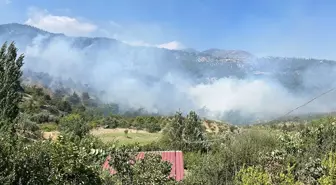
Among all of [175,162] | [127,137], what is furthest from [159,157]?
[127,137]

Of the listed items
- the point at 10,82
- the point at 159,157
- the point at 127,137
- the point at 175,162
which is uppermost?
the point at 10,82

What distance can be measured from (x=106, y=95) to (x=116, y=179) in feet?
570

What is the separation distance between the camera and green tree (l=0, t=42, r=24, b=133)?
30391mm

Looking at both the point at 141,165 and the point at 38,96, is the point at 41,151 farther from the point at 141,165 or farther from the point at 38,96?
the point at 38,96

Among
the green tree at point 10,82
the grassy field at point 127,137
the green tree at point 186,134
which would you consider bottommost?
the grassy field at point 127,137

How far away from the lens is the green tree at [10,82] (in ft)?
99.7

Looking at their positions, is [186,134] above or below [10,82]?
below

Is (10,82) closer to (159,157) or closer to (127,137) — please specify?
(159,157)

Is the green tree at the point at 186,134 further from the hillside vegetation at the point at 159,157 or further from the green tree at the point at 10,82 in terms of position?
the green tree at the point at 10,82

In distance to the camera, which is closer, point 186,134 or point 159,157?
point 159,157

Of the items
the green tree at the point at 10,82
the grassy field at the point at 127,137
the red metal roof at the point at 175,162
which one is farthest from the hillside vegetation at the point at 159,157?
the grassy field at the point at 127,137

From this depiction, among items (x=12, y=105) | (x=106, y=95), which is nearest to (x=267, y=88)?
(x=106, y=95)

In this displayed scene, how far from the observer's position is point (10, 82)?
103ft

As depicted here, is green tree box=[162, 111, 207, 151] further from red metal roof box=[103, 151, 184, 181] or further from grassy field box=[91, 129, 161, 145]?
red metal roof box=[103, 151, 184, 181]
